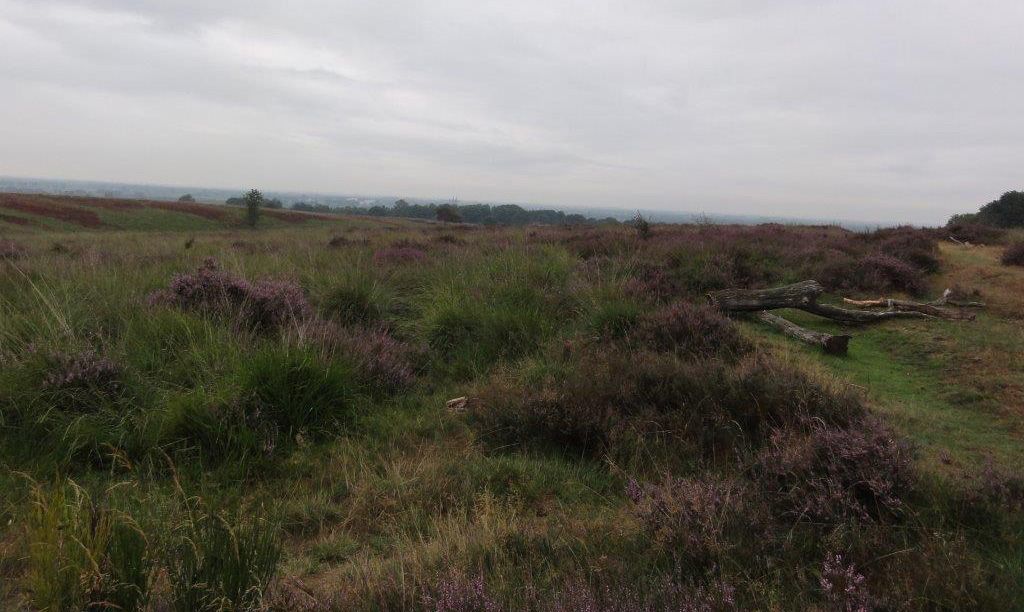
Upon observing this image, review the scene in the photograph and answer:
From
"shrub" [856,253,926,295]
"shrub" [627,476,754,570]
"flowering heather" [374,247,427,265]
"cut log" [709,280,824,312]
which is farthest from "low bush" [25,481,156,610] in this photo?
"shrub" [856,253,926,295]

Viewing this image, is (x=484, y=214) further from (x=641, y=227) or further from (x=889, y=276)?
(x=889, y=276)

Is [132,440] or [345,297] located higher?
[345,297]

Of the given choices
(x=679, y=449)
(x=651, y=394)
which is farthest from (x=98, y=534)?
(x=651, y=394)

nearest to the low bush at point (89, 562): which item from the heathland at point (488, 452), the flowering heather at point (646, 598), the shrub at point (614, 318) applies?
the heathland at point (488, 452)

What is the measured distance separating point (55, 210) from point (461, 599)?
53180mm

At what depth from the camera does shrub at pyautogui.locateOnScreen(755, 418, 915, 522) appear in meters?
2.78

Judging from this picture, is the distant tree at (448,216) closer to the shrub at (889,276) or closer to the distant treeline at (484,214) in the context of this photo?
the distant treeline at (484,214)

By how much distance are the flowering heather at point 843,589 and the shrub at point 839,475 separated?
469 mm

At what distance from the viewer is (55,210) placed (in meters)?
42.7

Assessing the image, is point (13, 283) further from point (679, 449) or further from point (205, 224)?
point (205, 224)

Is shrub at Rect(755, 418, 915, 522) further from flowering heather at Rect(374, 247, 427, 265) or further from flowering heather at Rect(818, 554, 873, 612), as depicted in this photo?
flowering heather at Rect(374, 247, 427, 265)

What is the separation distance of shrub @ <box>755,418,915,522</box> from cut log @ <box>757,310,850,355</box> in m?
3.23

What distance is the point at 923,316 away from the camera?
7875 millimetres

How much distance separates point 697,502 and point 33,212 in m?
51.7
